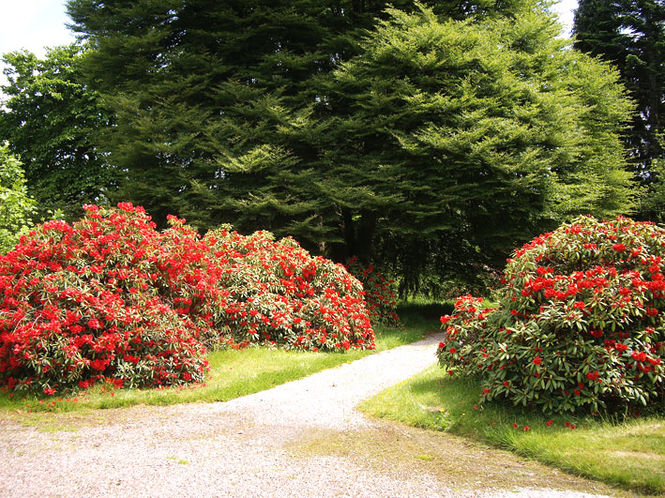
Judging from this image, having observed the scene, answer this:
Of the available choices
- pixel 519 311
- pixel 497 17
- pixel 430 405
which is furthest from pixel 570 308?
pixel 497 17

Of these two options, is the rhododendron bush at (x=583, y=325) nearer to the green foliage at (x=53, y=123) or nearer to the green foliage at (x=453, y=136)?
the green foliage at (x=453, y=136)

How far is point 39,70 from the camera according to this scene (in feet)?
73.8

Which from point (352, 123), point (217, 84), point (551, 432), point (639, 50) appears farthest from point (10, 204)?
point (639, 50)

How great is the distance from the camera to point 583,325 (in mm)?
4707

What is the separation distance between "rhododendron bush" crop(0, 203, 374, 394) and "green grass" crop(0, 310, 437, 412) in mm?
217

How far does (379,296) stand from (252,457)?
7782 millimetres

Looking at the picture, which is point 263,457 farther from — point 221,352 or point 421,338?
point 421,338

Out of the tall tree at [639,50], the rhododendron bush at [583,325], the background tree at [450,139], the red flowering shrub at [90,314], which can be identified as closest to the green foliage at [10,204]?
the red flowering shrub at [90,314]

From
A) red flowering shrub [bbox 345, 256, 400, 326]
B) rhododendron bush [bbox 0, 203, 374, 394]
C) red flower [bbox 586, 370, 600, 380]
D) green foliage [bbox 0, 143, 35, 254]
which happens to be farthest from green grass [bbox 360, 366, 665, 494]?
green foliage [bbox 0, 143, 35, 254]

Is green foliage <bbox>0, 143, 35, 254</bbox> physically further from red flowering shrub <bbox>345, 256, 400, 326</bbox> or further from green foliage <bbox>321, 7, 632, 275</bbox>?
red flowering shrub <bbox>345, 256, 400, 326</bbox>

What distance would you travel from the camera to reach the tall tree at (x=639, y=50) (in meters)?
22.9

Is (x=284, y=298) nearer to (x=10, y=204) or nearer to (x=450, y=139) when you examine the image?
(x=450, y=139)

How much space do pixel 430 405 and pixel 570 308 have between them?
5.89 feet

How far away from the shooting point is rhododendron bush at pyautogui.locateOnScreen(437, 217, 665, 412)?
4414 mm
